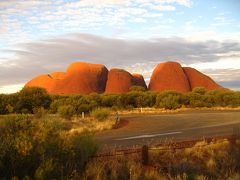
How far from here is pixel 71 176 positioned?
8.71 m

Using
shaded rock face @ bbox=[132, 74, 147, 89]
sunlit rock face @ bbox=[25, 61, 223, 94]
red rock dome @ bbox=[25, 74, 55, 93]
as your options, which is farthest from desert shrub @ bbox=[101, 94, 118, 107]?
red rock dome @ bbox=[25, 74, 55, 93]

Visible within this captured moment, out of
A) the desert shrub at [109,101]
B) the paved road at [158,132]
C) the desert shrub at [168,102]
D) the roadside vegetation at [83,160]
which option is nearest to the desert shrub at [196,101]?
the desert shrub at [168,102]

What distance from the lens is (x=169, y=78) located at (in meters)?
117

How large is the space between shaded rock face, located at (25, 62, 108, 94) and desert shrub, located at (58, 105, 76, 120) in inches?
2745

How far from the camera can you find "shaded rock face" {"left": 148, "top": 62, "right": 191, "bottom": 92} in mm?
115938

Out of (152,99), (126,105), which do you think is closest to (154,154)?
(126,105)

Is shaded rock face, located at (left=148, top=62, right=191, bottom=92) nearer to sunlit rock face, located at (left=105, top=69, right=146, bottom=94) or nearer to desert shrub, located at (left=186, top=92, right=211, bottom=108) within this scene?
sunlit rock face, located at (left=105, top=69, right=146, bottom=94)

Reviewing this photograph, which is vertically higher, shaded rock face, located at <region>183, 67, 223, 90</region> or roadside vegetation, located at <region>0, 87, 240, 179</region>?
shaded rock face, located at <region>183, 67, 223, 90</region>

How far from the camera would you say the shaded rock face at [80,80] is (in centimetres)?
11259

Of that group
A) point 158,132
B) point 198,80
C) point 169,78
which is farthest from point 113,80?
point 158,132

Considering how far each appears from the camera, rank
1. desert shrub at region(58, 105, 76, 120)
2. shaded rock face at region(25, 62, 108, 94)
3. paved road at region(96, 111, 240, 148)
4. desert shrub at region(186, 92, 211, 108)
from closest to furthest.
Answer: paved road at region(96, 111, 240, 148) < desert shrub at region(58, 105, 76, 120) < desert shrub at region(186, 92, 211, 108) < shaded rock face at region(25, 62, 108, 94)

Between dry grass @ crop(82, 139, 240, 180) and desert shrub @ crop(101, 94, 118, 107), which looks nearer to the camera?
dry grass @ crop(82, 139, 240, 180)

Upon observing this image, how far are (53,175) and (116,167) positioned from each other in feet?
9.65

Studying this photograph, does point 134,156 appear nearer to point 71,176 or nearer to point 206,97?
point 71,176
